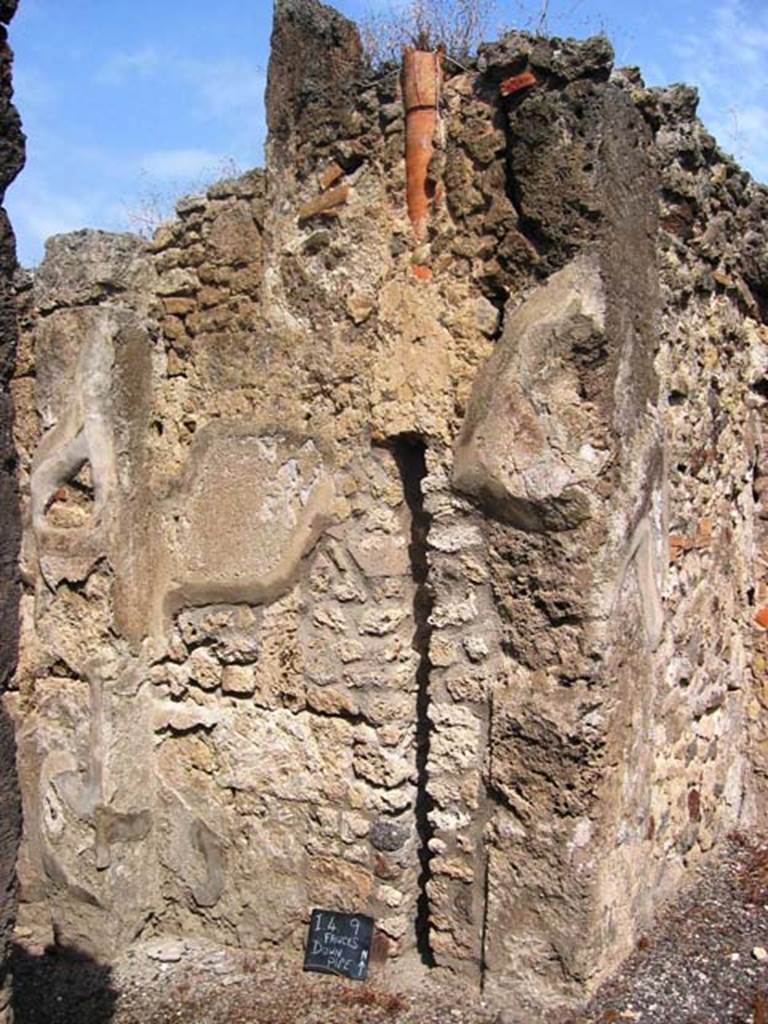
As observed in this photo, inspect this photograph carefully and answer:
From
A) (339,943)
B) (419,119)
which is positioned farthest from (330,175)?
(339,943)

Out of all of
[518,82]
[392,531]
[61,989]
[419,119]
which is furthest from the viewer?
[61,989]

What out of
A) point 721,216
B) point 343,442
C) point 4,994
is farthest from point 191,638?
point 721,216

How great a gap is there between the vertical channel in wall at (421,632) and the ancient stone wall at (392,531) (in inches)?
0.5

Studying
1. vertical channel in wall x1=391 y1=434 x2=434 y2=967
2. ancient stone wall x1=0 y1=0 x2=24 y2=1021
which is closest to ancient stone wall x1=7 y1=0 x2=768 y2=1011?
vertical channel in wall x1=391 y1=434 x2=434 y2=967

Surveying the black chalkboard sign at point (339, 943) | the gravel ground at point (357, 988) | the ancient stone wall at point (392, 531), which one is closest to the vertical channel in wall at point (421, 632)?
the ancient stone wall at point (392, 531)

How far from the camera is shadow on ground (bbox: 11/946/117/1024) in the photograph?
12.0ft

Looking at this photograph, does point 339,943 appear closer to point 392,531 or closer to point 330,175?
point 392,531

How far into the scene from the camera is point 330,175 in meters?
3.78

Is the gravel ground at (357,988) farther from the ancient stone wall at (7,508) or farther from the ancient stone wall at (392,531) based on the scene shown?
the ancient stone wall at (7,508)

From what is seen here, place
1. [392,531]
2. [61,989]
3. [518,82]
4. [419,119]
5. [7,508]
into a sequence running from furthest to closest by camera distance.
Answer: [61,989], [392,531], [419,119], [518,82], [7,508]

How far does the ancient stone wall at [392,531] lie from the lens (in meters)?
3.39

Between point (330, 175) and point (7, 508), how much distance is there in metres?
2.01

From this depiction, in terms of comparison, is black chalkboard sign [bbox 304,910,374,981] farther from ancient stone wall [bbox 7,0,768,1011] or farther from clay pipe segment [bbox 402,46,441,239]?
clay pipe segment [bbox 402,46,441,239]

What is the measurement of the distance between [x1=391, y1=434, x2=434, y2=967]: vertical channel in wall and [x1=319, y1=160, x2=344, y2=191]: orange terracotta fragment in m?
0.90
